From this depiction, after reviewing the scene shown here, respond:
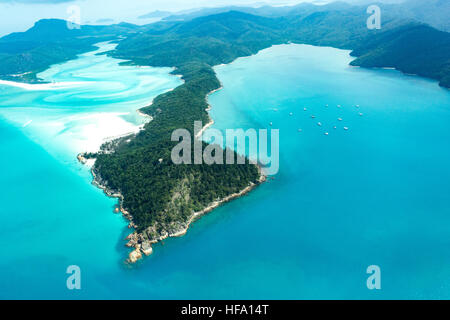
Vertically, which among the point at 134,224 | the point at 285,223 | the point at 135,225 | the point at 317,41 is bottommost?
the point at 285,223

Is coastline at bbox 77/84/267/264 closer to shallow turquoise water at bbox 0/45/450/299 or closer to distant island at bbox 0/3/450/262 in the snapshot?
distant island at bbox 0/3/450/262

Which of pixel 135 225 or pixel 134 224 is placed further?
pixel 134 224

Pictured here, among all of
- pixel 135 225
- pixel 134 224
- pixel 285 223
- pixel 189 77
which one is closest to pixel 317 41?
pixel 189 77

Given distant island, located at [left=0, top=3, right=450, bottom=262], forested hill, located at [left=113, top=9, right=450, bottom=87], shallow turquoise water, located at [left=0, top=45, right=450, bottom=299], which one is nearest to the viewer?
shallow turquoise water, located at [left=0, top=45, right=450, bottom=299]

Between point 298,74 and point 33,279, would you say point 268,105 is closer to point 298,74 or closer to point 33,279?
point 298,74

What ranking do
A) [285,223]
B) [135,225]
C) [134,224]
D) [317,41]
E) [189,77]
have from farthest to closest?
[317,41] < [189,77] < [285,223] < [134,224] < [135,225]

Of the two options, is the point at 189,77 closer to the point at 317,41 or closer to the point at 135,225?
the point at 135,225

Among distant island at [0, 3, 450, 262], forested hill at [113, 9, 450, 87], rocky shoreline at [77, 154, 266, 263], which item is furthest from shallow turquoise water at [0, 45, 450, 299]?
forested hill at [113, 9, 450, 87]
